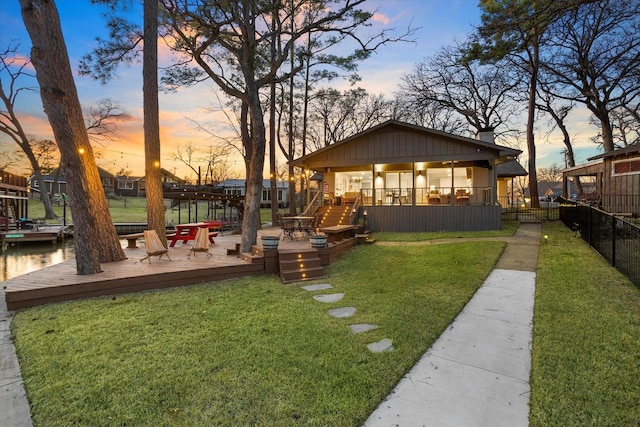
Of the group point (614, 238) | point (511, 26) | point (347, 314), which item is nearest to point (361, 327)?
point (347, 314)

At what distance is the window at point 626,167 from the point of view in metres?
13.2

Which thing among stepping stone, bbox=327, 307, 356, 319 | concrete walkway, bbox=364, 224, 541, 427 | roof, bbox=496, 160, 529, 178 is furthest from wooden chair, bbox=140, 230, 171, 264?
roof, bbox=496, 160, 529, 178

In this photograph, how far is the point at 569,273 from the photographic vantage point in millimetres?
6234

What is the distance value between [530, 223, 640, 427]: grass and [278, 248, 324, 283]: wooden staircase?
4.16m

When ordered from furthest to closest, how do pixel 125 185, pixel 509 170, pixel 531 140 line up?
1. pixel 125 185
2. pixel 509 170
3. pixel 531 140

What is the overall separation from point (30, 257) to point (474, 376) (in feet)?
55.4

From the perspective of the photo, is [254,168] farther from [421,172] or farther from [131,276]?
[421,172]

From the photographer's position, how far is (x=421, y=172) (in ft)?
53.0

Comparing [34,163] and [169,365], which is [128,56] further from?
[34,163]

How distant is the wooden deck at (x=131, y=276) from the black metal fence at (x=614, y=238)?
19.7 ft

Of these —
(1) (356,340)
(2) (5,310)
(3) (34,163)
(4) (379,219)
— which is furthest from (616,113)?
(3) (34,163)

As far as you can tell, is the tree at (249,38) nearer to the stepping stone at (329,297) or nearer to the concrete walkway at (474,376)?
the stepping stone at (329,297)

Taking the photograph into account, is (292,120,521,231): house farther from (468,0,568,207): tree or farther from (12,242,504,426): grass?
(468,0,568,207): tree

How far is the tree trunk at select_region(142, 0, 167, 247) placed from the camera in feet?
27.5
